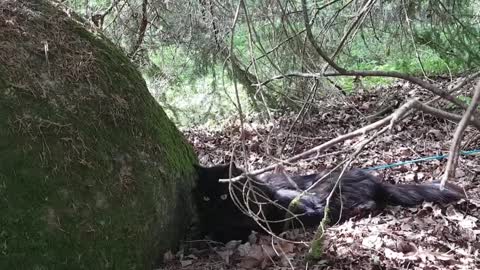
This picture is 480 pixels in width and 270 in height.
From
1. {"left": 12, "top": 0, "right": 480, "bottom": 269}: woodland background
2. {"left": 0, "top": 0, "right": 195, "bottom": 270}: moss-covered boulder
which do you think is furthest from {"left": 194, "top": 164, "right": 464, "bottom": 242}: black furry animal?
{"left": 0, "top": 0, "right": 195, "bottom": 270}: moss-covered boulder

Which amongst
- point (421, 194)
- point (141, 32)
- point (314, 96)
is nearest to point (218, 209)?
point (314, 96)

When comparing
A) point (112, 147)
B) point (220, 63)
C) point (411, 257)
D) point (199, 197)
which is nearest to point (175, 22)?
point (220, 63)

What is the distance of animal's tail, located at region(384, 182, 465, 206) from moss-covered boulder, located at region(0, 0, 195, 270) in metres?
1.59

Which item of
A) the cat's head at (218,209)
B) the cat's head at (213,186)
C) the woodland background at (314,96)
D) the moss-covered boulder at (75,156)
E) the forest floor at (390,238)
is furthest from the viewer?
the cat's head at (213,186)

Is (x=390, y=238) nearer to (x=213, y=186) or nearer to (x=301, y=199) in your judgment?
(x=301, y=199)

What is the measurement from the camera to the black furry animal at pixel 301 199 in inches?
144

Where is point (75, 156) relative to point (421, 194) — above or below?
above

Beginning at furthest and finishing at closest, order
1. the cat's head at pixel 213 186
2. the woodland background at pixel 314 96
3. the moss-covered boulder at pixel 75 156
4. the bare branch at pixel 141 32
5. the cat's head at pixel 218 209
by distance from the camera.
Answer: the bare branch at pixel 141 32
the cat's head at pixel 213 186
the cat's head at pixel 218 209
the woodland background at pixel 314 96
the moss-covered boulder at pixel 75 156

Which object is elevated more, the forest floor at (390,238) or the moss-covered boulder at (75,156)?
→ the moss-covered boulder at (75,156)

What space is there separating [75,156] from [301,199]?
174 centimetres

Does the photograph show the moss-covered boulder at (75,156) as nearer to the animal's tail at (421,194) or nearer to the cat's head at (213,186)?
the cat's head at (213,186)

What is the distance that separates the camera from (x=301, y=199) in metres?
3.81

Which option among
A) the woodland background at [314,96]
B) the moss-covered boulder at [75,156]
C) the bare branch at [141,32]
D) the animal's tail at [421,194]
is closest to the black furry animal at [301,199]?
the animal's tail at [421,194]

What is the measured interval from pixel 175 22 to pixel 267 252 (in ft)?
13.3
